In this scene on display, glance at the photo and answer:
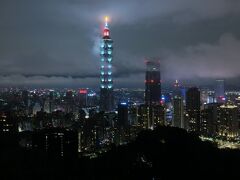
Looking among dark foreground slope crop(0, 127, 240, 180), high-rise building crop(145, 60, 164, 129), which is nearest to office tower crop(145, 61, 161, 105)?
high-rise building crop(145, 60, 164, 129)

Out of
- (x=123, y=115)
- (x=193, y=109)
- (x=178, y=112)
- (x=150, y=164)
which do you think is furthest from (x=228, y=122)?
(x=150, y=164)

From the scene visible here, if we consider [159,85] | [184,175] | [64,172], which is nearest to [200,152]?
[184,175]

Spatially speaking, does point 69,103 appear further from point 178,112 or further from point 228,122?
point 228,122

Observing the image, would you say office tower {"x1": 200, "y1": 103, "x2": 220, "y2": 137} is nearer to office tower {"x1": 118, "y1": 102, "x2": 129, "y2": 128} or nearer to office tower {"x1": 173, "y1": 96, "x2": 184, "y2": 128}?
office tower {"x1": 173, "y1": 96, "x2": 184, "y2": 128}

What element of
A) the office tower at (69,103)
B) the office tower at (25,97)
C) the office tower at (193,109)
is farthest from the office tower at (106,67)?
the office tower at (193,109)

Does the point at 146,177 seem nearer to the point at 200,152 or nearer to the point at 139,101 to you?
the point at 200,152

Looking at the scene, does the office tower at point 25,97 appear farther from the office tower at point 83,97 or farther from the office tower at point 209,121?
the office tower at point 209,121
